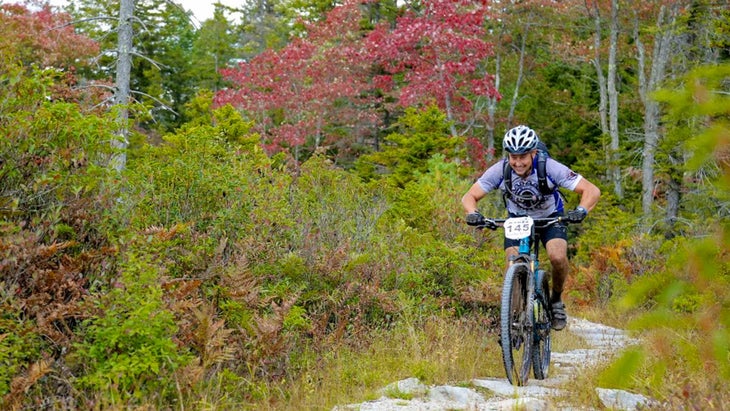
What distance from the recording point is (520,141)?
6.35m

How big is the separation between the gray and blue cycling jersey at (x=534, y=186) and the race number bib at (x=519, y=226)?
1.33ft

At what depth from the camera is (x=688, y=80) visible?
285 centimetres

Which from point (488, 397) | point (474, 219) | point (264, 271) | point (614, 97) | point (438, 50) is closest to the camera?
point (488, 397)

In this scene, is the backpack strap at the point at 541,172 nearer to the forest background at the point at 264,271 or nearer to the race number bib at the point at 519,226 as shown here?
the race number bib at the point at 519,226

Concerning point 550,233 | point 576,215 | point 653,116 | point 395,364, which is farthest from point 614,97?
point 395,364

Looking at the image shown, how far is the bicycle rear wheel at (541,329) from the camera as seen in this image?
6.54 metres

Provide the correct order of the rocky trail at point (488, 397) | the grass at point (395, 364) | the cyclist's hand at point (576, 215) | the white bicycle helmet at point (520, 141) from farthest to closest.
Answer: the white bicycle helmet at point (520, 141) → the cyclist's hand at point (576, 215) → the grass at point (395, 364) → the rocky trail at point (488, 397)

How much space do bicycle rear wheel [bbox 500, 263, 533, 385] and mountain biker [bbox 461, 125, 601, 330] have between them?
32 cm

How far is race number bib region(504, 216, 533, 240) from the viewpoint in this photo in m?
6.25

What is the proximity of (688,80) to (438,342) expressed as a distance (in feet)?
15.5

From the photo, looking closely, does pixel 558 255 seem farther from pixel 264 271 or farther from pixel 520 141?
pixel 264 271

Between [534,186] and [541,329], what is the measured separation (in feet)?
3.85

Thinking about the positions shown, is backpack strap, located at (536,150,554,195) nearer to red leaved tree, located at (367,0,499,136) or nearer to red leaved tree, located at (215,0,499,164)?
red leaved tree, located at (215,0,499,164)

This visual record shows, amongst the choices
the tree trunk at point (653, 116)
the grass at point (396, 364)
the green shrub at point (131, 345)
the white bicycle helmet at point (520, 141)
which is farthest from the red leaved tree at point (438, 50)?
the green shrub at point (131, 345)
